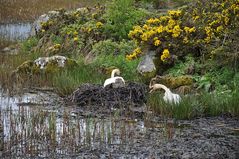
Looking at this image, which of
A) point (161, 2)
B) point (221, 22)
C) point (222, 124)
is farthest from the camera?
point (161, 2)

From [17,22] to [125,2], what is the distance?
1166 cm

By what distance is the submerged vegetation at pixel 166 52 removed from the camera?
9805 mm

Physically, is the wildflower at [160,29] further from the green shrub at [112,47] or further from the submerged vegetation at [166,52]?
the green shrub at [112,47]

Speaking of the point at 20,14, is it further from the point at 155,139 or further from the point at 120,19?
the point at 155,139

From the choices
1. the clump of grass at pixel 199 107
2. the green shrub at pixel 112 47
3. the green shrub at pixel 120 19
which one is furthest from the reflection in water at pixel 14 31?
the clump of grass at pixel 199 107

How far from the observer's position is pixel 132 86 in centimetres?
1049

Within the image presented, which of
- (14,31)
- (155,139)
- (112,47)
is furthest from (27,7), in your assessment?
(155,139)

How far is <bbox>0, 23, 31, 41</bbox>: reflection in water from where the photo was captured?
803 inches

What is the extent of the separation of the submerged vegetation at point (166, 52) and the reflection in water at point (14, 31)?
4562 mm

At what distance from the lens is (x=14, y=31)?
2212 cm

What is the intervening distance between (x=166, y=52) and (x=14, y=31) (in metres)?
11.8

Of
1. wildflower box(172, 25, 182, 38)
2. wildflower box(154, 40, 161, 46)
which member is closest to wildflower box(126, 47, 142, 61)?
wildflower box(154, 40, 161, 46)

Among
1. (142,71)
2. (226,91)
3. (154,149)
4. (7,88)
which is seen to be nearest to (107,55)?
(142,71)

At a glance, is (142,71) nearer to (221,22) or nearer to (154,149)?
(221,22)
